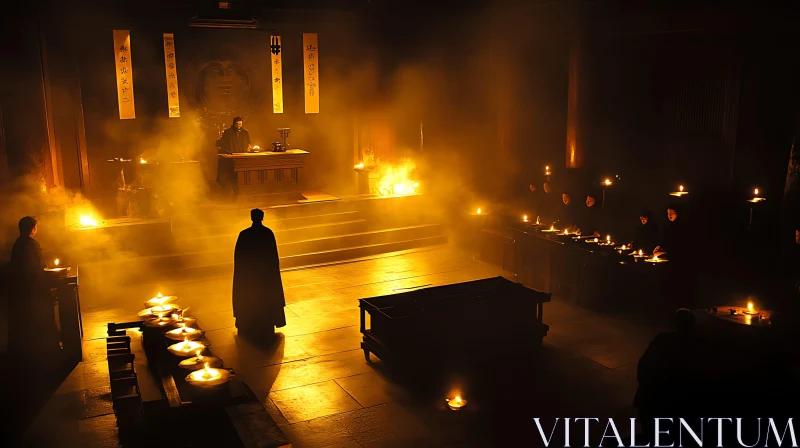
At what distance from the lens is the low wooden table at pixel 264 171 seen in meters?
15.7

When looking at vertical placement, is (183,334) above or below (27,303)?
below

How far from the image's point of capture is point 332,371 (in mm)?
8578

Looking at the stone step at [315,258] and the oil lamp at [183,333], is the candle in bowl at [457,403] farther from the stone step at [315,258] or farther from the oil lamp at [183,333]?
the stone step at [315,258]

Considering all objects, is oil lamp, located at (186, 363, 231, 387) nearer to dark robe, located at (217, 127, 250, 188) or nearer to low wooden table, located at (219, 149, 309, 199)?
low wooden table, located at (219, 149, 309, 199)

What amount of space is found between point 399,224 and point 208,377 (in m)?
9.71

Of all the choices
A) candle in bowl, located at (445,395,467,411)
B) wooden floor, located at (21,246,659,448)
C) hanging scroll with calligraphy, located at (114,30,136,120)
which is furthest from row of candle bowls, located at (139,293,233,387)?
hanging scroll with calligraphy, located at (114,30,136,120)

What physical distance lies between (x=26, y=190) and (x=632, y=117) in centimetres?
1190

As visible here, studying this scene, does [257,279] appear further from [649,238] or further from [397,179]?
[397,179]

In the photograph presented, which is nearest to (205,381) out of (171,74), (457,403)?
(457,403)

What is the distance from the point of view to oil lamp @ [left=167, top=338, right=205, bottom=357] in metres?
7.54

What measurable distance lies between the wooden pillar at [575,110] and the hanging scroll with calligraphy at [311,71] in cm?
630

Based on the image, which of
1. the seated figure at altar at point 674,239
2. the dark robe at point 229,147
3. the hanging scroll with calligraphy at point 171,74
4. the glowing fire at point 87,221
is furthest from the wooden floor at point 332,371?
the hanging scroll with calligraphy at point 171,74

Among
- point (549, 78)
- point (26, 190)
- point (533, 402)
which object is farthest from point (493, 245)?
point (26, 190)

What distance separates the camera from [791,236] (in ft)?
33.3
